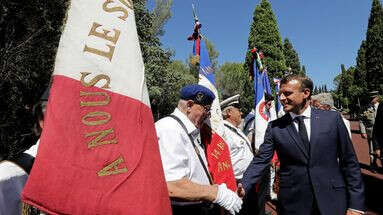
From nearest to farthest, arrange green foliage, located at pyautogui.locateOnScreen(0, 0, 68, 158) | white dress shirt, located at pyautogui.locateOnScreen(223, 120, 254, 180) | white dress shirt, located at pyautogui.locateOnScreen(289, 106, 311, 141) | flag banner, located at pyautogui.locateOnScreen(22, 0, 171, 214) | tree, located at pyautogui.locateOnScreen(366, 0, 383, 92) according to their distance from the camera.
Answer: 1. flag banner, located at pyautogui.locateOnScreen(22, 0, 171, 214)
2. white dress shirt, located at pyautogui.locateOnScreen(289, 106, 311, 141)
3. white dress shirt, located at pyautogui.locateOnScreen(223, 120, 254, 180)
4. green foliage, located at pyautogui.locateOnScreen(0, 0, 68, 158)
5. tree, located at pyautogui.locateOnScreen(366, 0, 383, 92)

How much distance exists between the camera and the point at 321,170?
3.18 m

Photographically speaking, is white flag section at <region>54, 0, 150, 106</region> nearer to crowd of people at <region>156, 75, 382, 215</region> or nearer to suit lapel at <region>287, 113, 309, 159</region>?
crowd of people at <region>156, 75, 382, 215</region>

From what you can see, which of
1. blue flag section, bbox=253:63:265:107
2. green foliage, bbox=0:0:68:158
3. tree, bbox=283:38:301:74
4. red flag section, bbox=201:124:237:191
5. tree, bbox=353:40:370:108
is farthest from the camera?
tree, bbox=283:38:301:74

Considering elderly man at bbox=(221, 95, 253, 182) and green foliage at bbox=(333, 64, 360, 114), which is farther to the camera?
green foliage at bbox=(333, 64, 360, 114)

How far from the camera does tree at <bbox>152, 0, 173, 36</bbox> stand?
90.9 ft

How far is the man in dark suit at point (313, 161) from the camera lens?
3.16 m

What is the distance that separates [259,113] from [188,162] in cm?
388

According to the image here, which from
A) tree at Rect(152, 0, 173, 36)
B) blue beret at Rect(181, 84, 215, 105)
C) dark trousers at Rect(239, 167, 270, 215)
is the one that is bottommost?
dark trousers at Rect(239, 167, 270, 215)

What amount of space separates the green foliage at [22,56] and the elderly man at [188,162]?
3.62m

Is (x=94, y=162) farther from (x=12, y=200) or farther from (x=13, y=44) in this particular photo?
(x=13, y=44)

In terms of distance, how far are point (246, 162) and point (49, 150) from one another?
3.59m

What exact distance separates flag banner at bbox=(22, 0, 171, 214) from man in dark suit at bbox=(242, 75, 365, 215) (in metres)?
2.10

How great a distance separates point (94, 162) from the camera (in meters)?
1.38

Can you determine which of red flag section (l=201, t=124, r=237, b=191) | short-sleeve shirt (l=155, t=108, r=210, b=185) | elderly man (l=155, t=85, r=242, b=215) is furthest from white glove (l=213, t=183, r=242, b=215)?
red flag section (l=201, t=124, r=237, b=191)
